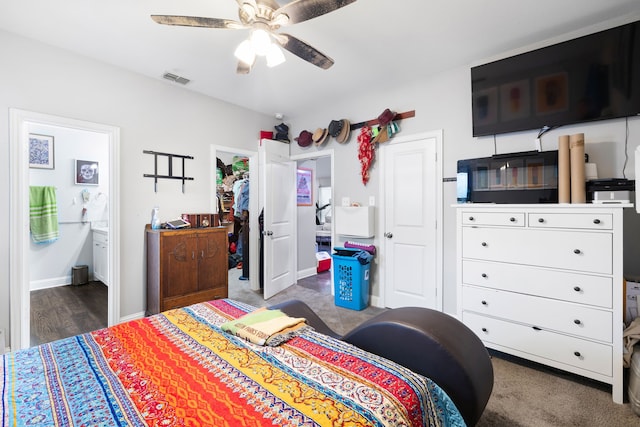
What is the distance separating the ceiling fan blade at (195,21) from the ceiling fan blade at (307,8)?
0.31 meters

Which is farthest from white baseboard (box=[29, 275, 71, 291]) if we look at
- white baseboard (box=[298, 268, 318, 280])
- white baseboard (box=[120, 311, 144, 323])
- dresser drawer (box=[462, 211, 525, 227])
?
dresser drawer (box=[462, 211, 525, 227])

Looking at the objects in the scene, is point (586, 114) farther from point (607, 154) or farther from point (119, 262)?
point (119, 262)

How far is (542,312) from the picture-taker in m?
2.11

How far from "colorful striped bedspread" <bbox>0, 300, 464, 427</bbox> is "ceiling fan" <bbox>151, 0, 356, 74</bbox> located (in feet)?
5.70

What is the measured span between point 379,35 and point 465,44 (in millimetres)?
825

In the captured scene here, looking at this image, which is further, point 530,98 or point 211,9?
point 530,98

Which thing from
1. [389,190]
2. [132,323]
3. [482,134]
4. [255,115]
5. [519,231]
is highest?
[255,115]

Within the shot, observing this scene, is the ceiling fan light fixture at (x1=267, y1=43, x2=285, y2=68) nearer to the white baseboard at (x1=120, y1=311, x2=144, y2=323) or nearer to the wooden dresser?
the wooden dresser

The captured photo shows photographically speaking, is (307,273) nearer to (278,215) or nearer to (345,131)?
(278,215)

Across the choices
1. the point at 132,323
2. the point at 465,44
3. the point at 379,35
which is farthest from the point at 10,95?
the point at 465,44

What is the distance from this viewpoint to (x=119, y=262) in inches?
118

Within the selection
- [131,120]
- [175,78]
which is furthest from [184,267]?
[175,78]

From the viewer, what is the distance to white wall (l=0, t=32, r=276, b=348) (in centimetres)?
240

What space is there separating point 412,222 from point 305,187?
7.77 ft
